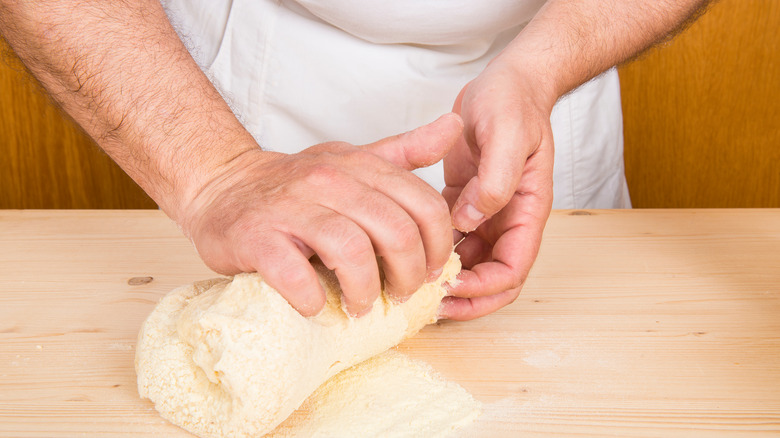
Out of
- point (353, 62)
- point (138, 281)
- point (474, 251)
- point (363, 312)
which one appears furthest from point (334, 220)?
point (353, 62)

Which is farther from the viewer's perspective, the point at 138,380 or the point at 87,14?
the point at 87,14

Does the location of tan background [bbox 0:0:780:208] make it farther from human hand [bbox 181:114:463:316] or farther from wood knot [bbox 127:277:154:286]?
human hand [bbox 181:114:463:316]

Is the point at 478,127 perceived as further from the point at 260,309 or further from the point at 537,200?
the point at 260,309

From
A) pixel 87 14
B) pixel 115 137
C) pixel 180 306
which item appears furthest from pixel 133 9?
pixel 180 306

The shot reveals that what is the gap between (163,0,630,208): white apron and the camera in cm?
121

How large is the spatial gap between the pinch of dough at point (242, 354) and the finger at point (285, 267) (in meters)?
0.02

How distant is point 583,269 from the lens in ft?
3.62

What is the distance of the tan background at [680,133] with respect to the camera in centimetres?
198

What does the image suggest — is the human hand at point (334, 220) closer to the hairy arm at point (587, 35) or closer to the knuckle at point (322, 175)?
the knuckle at point (322, 175)

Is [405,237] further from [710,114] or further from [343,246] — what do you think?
[710,114]

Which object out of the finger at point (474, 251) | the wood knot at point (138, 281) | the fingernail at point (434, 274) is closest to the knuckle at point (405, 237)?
the fingernail at point (434, 274)

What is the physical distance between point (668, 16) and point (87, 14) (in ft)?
3.19

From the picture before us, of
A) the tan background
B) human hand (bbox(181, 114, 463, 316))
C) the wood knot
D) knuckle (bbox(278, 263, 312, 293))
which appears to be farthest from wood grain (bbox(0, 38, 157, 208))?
knuckle (bbox(278, 263, 312, 293))

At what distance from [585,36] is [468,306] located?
0.52 m
